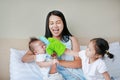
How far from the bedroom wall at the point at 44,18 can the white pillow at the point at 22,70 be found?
211 mm

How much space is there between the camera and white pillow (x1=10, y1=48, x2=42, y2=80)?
1821 mm

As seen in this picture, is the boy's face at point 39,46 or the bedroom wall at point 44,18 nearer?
the boy's face at point 39,46

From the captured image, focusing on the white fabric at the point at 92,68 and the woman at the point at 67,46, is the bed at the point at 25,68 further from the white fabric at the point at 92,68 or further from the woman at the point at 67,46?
the white fabric at the point at 92,68

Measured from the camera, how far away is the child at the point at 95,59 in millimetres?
1520

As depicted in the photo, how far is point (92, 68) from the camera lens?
158 centimetres

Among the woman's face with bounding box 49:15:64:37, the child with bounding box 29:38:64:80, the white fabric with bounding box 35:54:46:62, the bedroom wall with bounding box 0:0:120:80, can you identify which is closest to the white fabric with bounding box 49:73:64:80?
the child with bounding box 29:38:64:80

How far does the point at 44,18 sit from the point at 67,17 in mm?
210

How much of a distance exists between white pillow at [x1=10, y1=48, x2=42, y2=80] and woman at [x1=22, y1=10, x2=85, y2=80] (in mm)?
53

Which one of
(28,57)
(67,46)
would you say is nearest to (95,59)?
(67,46)

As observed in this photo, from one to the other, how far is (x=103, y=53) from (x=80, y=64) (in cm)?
25

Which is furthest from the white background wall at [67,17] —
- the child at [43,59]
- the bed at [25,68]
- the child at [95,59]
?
the child at [95,59]

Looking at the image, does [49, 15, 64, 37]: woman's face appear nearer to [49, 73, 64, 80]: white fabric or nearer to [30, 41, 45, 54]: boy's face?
[30, 41, 45, 54]: boy's face

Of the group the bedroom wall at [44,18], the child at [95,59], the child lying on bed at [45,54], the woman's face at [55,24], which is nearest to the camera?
the child at [95,59]

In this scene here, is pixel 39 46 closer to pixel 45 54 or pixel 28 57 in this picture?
pixel 45 54
